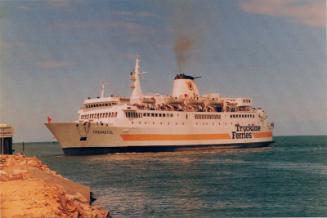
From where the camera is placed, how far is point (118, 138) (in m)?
38.2

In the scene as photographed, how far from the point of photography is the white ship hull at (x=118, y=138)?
123 ft

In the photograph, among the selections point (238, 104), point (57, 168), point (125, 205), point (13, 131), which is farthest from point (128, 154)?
point (125, 205)

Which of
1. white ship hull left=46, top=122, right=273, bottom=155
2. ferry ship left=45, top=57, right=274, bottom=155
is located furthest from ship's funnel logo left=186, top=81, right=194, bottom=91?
white ship hull left=46, top=122, right=273, bottom=155

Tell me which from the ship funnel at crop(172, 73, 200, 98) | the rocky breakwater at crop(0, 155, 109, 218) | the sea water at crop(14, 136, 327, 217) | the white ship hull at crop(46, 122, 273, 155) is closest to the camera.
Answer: the rocky breakwater at crop(0, 155, 109, 218)

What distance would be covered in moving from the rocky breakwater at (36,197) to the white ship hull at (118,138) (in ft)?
70.0

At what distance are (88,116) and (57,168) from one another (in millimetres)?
14411

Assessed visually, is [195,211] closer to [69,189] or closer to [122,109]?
[69,189]

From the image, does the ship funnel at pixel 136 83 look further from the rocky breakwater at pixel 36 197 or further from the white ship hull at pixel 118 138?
the rocky breakwater at pixel 36 197

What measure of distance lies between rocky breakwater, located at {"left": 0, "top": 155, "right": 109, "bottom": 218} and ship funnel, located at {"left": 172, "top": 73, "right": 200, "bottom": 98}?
3090cm

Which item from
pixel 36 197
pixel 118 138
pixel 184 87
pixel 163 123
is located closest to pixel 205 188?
pixel 36 197

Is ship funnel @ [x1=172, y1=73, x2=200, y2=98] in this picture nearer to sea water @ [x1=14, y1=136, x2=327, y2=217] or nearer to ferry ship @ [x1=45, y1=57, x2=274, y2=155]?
ferry ship @ [x1=45, y1=57, x2=274, y2=155]

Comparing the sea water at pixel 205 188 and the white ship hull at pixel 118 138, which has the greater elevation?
the white ship hull at pixel 118 138

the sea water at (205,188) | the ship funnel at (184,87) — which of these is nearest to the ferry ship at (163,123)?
the ship funnel at (184,87)

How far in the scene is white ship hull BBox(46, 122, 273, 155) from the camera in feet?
123
